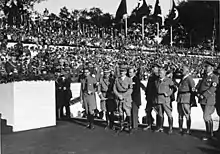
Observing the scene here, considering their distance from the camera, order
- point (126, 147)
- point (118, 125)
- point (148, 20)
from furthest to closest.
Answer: point (148, 20), point (118, 125), point (126, 147)

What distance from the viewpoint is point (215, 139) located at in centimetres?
754

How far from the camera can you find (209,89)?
7.67 meters

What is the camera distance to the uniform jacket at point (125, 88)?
8680 millimetres

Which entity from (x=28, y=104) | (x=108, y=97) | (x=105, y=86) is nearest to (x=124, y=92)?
(x=108, y=97)

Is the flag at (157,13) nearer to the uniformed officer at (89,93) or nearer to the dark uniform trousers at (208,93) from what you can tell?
the uniformed officer at (89,93)

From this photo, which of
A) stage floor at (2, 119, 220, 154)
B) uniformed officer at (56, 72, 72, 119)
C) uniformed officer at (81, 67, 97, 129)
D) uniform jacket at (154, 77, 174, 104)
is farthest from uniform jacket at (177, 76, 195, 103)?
uniformed officer at (56, 72, 72, 119)

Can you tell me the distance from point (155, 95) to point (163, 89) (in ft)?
1.08

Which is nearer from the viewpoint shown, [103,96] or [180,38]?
[103,96]

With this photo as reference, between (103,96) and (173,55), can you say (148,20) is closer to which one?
(173,55)

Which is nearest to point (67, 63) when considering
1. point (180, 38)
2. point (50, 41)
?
point (50, 41)

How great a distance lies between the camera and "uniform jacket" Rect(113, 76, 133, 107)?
868 centimetres

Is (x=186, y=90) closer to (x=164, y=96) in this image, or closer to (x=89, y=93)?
(x=164, y=96)

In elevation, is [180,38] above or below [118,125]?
above

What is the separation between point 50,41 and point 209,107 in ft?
31.8
